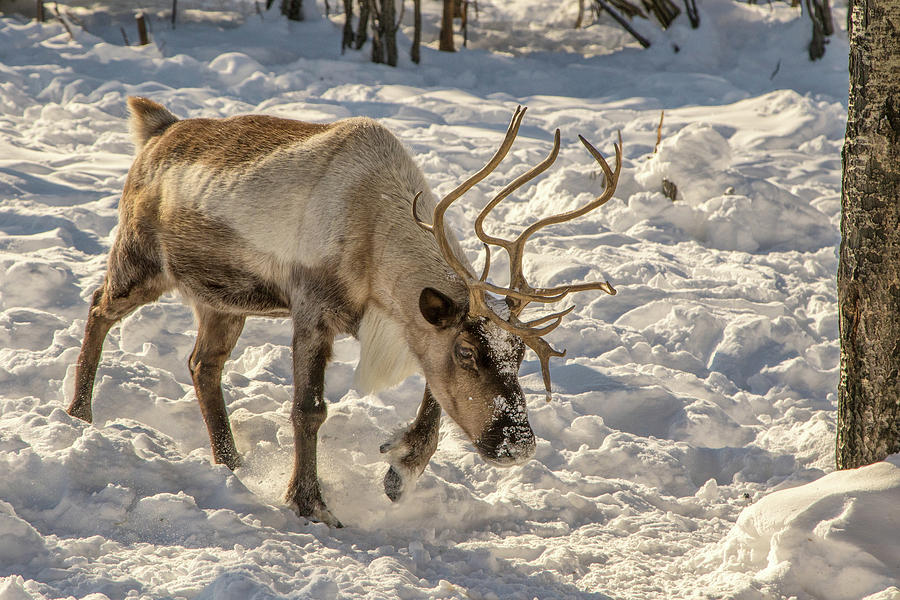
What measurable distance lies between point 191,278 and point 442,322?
1211 mm

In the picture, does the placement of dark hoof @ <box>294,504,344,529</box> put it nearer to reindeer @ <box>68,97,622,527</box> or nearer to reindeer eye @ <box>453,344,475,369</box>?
reindeer @ <box>68,97,622,527</box>

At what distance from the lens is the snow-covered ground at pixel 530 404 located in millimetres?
2719

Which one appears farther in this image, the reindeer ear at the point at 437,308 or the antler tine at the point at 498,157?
the reindeer ear at the point at 437,308

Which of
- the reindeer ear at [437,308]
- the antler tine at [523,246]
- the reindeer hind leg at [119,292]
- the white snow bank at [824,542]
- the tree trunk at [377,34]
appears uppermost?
the tree trunk at [377,34]

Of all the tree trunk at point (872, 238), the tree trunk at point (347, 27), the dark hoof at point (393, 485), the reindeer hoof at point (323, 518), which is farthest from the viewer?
the tree trunk at point (347, 27)

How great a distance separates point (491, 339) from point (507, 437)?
0.34m

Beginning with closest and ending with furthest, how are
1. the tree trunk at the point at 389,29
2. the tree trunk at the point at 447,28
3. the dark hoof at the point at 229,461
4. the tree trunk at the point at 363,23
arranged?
the dark hoof at the point at 229,461 < the tree trunk at the point at 389,29 < the tree trunk at the point at 363,23 < the tree trunk at the point at 447,28

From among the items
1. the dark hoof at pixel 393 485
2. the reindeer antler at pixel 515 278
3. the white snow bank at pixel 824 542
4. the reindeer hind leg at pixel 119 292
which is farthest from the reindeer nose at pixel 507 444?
the reindeer hind leg at pixel 119 292

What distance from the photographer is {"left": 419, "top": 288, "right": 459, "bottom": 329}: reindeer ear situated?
3053 mm

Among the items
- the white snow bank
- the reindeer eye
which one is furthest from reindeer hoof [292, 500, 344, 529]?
the white snow bank

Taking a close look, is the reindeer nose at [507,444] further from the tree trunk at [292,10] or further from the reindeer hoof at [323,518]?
the tree trunk at [292,10]

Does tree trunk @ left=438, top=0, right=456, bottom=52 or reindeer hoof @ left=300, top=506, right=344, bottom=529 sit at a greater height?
tree trunk @ left=438, top=0, right=456, bottom=52

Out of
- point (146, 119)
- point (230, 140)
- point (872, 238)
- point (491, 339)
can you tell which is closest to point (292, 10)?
point (146, 119)

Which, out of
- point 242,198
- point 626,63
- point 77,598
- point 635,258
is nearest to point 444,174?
point 635,258
